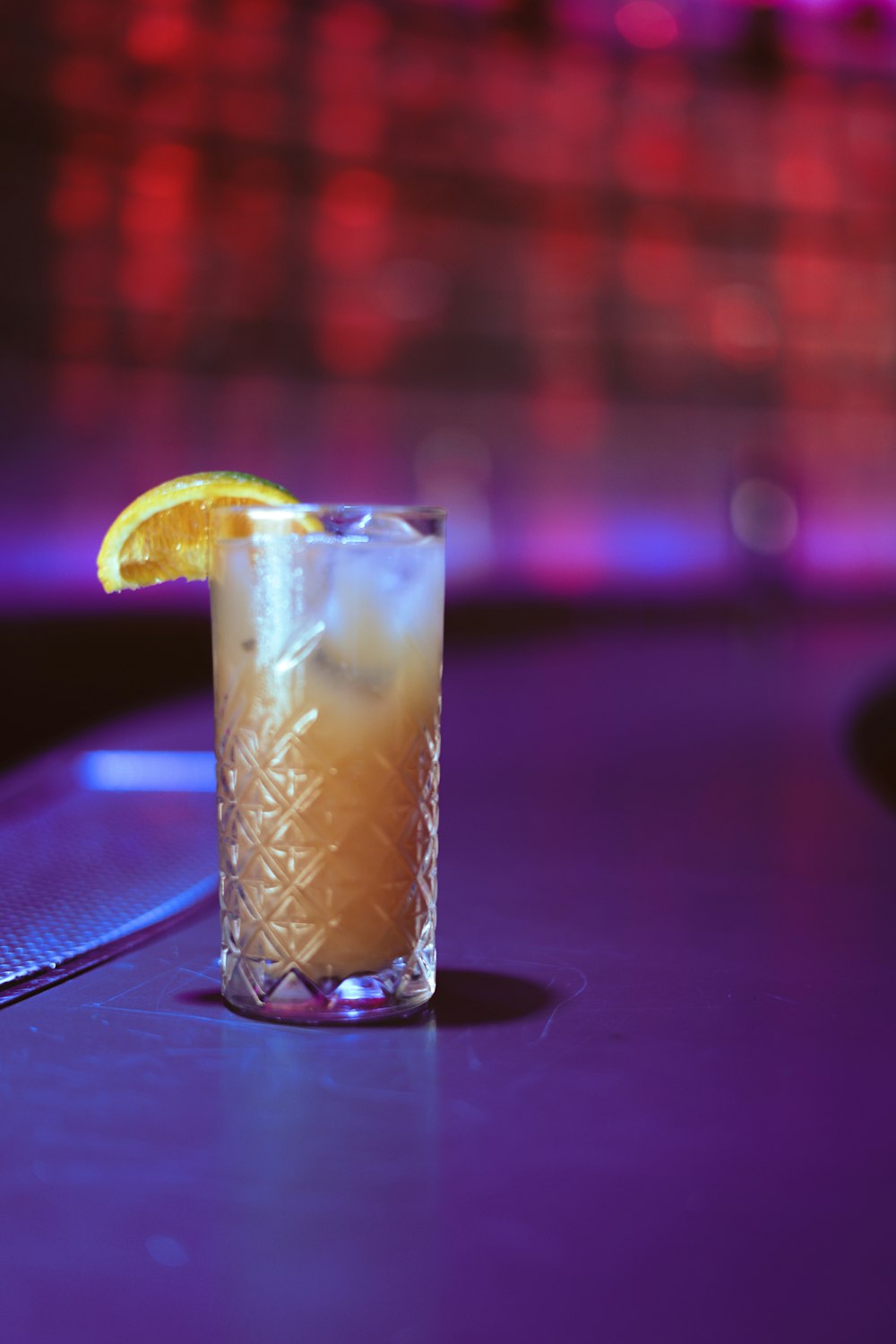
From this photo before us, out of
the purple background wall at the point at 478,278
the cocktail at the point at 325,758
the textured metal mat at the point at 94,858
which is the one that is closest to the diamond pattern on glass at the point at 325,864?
the cocktail at the point at 325,758

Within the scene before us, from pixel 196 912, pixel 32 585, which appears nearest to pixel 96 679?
pixel 32 585

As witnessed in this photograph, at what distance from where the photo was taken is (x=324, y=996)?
0.70 m

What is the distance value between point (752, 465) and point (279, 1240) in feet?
12.4

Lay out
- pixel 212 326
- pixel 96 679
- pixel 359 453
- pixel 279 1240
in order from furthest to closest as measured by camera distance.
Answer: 1. pixel 359 453
2. pixel 212 326
3. pixel 96 679
4. pixel 279 1240

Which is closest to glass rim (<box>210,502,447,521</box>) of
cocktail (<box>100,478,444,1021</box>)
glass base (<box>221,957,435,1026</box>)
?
cocktail (<box>100,478,444,1021</box>)

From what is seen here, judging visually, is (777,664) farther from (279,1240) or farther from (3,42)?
(3,42)

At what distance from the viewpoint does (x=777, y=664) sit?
112 inches

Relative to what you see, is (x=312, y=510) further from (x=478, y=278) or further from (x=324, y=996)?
(x=478, y=278)

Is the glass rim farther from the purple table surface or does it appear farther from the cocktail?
the purple table surface

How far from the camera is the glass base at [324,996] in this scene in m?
0.69

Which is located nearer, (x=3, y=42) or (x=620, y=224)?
(x=3, y=42)

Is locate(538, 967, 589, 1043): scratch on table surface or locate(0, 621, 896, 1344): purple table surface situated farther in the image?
locate(538, 967, 589, 1043): scratch on table surface

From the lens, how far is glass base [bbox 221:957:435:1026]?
688 mm

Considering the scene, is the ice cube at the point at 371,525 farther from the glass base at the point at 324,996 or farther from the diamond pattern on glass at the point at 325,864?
the glass base at the point at 324,996
